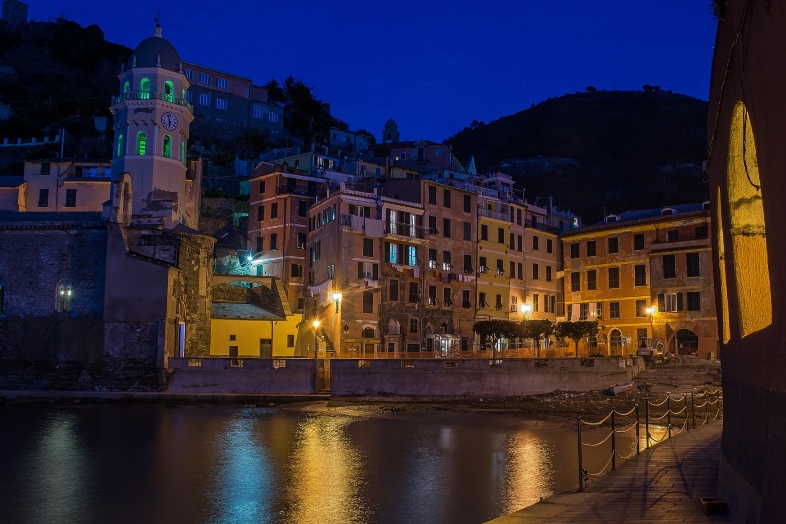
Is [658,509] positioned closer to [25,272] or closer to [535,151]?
[25,272]

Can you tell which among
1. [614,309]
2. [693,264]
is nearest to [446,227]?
[614,309]

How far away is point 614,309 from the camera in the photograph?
196 feet

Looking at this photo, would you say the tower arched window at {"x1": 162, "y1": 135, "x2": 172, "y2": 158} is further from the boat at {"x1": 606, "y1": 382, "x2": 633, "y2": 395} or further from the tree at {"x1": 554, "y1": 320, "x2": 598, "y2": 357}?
the boat at {"x1": 606, "y1": 382, "x2": 633, "y2": 395}

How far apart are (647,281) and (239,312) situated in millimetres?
31115

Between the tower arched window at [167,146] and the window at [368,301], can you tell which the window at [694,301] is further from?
the tower arched window at [167,146]

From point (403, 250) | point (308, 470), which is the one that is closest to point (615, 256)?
point (403, 250)

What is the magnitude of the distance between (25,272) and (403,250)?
25272 mm

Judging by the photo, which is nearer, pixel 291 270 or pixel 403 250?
pixel 403 250

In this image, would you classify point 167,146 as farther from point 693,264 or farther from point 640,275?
point 693,264

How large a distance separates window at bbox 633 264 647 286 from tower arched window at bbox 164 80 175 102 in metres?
37.2

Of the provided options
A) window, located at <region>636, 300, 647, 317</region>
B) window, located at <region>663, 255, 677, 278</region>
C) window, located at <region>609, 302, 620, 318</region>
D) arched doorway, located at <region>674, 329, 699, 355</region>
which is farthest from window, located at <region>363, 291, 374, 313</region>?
arched doorway, located at <region>674, 329, 699, 355</region>

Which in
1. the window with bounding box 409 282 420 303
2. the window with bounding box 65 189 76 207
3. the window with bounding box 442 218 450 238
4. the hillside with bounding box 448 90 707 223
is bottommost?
the window with bounding box 409 282 420 303

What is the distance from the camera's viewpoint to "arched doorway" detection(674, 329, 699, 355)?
54719 millimetres

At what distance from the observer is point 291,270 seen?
202ft
